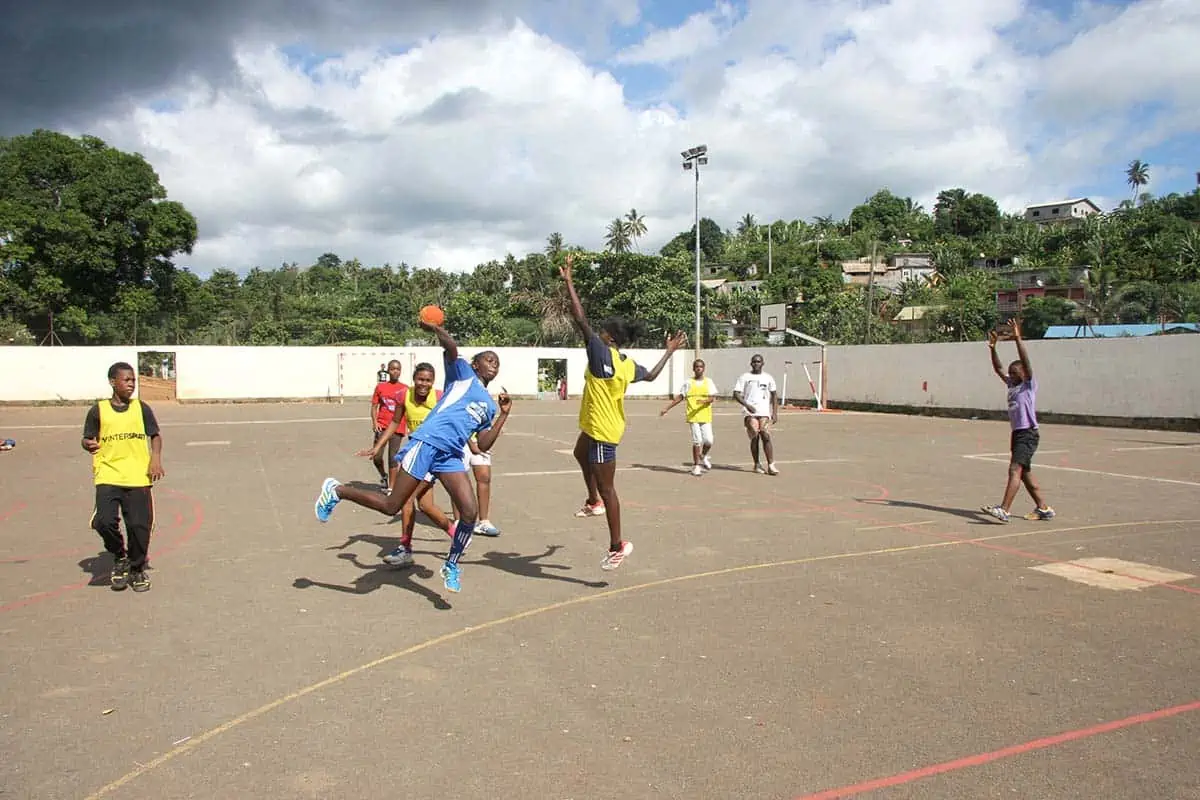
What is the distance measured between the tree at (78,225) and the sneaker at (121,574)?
36.6 metres

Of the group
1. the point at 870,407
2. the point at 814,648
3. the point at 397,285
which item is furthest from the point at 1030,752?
the point at 397,285

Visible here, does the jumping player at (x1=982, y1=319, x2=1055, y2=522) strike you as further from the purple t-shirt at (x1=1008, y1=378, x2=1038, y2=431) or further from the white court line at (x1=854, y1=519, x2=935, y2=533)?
the white court line at (x1=854, y1=519, x2=935, y2=533)

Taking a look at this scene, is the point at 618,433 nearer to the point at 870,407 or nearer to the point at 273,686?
the point at 273,686

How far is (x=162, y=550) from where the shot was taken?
28.1ft

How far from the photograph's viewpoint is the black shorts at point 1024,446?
976 centimetres

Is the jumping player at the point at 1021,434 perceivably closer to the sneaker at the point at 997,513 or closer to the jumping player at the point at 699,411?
the sneaker at the point at 997,513

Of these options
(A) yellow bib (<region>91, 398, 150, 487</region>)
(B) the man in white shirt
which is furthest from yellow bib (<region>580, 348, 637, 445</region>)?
(B) the man in white shirt

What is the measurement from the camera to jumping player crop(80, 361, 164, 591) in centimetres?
695

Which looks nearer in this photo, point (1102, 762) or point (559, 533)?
point (1102, 762)

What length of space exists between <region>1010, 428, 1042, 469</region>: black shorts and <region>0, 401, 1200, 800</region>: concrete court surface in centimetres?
71

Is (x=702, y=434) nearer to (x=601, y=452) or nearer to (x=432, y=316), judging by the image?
(x=601, y=452)

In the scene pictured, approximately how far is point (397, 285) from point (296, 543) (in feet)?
249

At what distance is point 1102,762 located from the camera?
154 inches

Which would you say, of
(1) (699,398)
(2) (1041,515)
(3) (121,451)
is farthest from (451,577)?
(1) (699,398)
